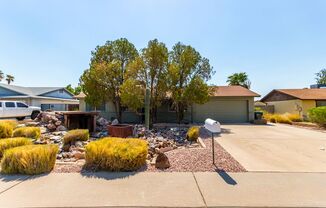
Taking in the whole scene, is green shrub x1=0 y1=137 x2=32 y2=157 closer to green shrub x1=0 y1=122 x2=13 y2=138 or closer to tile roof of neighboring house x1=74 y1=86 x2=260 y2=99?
green shrub x1=0 y1=122 x2=13 y2=138

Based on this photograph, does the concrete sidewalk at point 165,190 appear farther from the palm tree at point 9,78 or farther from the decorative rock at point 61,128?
the palm tree at point 9,78

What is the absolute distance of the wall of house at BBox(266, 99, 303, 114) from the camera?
20827mm

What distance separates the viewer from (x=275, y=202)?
339 cm

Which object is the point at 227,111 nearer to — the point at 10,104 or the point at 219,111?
the point at 219,111

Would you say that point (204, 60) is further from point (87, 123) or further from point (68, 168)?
point (68, 168)

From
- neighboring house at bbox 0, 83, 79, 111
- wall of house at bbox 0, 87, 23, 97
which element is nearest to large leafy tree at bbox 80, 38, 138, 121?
neighboring house at bbox 0, 83, 79, 111

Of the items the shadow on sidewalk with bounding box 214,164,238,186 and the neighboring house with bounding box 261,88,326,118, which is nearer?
the shadow on sidewalk with bounding box 214,164,238,186

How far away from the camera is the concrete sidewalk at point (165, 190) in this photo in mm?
3379

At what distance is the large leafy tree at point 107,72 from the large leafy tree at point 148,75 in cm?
227

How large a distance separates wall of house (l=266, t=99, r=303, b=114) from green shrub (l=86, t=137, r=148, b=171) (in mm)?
21871

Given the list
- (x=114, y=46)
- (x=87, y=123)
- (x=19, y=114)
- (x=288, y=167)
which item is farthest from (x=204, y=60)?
(x=19, y=114)

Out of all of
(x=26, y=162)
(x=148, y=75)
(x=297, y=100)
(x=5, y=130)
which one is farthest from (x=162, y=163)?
(x=297, y=100)

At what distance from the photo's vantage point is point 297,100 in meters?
21.0

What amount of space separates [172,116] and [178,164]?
41.1 feet
